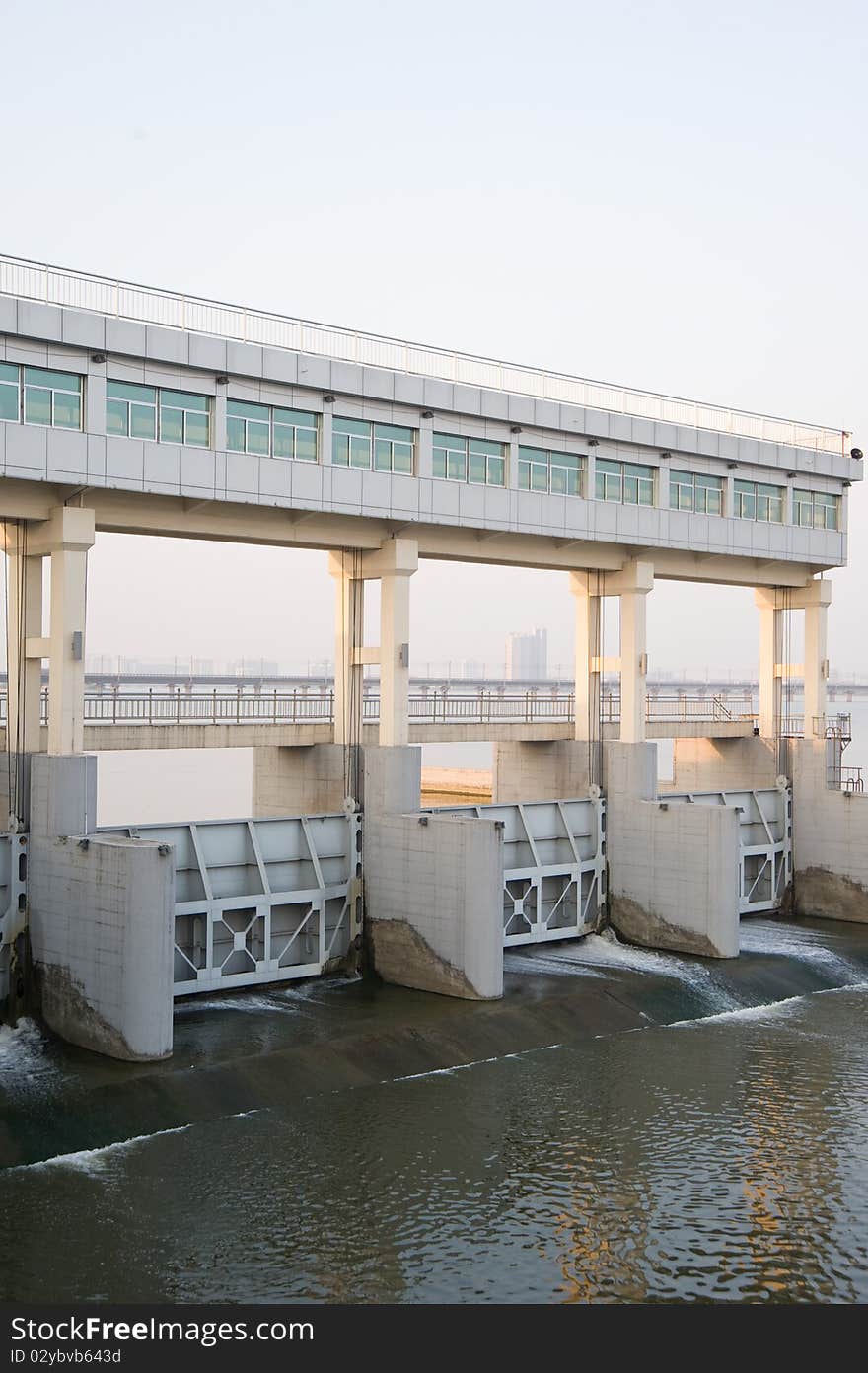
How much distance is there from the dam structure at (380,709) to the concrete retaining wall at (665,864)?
8 centimetres

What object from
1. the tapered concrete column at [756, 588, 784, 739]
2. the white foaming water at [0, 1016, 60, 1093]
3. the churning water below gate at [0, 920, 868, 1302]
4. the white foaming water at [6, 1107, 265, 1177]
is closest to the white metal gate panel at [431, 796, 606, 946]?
the churning water below gate at [0, 920, 868, 1302]

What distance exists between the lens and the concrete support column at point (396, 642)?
31.9m

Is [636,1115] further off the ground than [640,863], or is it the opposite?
[640,863]

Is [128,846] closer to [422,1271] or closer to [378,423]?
[422,1271]

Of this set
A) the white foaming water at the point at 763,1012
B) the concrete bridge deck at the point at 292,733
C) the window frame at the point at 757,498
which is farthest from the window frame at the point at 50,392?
the window frame at the point at 757,498

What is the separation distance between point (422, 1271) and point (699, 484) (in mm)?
27220

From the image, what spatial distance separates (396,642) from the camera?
32.0 metres

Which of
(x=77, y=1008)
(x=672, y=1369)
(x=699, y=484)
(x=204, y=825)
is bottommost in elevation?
(x=672, y=1369)

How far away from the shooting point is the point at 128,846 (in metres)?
23.8

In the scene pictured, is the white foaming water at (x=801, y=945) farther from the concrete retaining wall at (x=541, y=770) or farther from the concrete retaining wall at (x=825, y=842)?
the concrete retaining wall at (x=541, y=770)

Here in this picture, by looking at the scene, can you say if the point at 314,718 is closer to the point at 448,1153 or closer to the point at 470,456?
the point at 470,456

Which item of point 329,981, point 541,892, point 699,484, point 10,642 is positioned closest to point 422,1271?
point 329,981

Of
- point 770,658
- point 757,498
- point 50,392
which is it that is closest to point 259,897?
point 50,392

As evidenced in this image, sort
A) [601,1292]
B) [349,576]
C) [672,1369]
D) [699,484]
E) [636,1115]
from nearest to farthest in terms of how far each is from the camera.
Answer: [672,1369]
[601,1292]
[636,1115]
[349,576]
[699,484]
